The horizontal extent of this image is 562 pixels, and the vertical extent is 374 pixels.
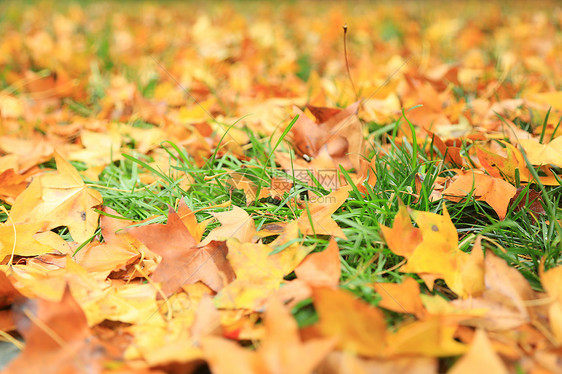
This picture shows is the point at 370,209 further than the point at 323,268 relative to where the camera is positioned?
Yes

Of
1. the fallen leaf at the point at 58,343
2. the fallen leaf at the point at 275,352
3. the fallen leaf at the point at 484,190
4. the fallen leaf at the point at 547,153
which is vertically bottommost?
the fallen leaf at the point at 58,343

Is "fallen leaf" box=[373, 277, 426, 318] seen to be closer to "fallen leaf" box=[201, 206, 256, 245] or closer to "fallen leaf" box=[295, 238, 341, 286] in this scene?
"fallen leaf" box=[295, 238, 341, 286]

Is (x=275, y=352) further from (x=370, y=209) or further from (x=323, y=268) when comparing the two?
(x=370, y=209)

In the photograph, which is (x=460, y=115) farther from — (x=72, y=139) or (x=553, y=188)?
(x=72, y=139)

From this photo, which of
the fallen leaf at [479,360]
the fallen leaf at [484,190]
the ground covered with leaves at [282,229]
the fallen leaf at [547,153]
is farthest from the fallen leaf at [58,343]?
the fallen leaf at [547,153]

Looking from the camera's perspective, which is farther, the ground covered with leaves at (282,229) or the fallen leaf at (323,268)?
the fallen leaf at (323,268)

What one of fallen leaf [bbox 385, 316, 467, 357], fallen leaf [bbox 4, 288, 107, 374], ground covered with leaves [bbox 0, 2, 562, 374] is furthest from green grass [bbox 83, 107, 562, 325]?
fallen leaf [bbox 4, 288, 107, 374]

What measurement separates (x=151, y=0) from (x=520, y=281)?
17.7 ft

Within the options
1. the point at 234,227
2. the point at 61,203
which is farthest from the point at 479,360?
the point at 61,203

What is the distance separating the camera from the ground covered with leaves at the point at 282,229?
Answer: 0.66 metres

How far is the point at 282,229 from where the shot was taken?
A: 97cm

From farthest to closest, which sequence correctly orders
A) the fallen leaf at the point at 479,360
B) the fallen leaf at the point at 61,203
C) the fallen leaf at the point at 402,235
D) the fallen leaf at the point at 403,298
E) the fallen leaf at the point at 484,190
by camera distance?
the fallen leaf at the point at 61,203, the fallen leaf at the point at 484,190, the fallen leaf at the point at 402,235, the fallen leaf at the point at 403,298, the fallen leaf at the point at 479,360

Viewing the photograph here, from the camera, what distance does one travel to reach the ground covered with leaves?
66 centimetres

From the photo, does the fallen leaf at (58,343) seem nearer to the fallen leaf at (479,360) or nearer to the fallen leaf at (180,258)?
the fallen leaf at (180,258)
